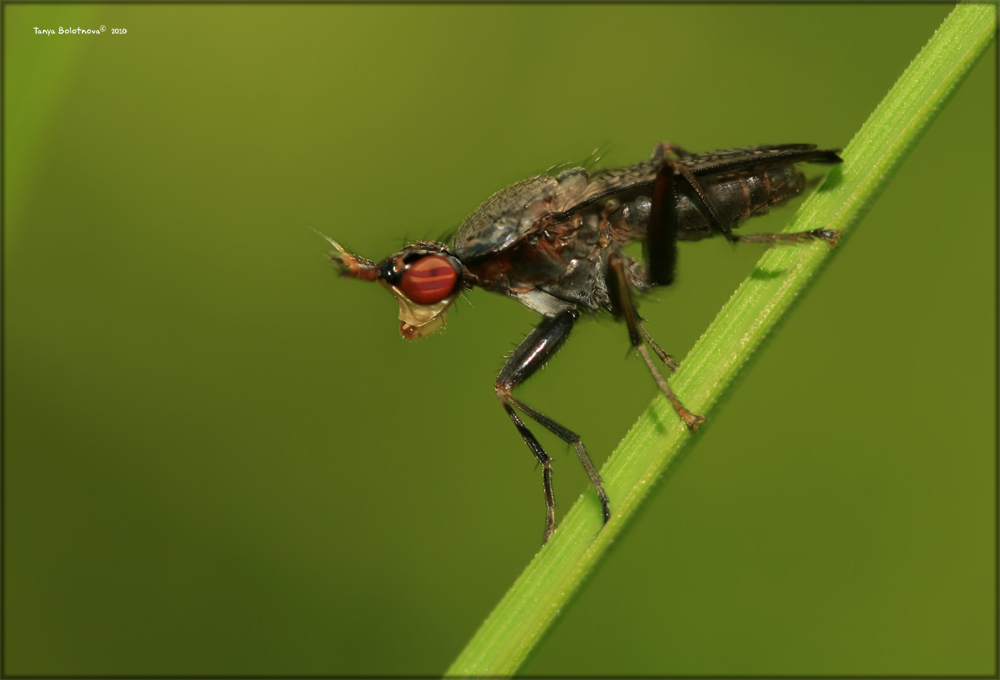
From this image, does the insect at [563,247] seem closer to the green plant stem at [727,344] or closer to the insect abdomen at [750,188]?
the insect abdomen at [750,188]

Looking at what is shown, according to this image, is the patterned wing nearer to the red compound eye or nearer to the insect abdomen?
the insect abdomen

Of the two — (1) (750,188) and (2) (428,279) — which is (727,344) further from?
(2) (428,279)

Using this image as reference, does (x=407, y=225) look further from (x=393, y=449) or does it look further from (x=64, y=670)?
(x=64, y=670)

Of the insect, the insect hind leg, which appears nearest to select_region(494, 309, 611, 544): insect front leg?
the insect

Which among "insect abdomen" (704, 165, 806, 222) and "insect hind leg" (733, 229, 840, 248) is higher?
"insect abdomen" (704, 165, 806, 222)

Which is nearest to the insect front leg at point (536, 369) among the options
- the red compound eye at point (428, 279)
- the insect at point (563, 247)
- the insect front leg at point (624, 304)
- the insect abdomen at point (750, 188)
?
the insect at point (563, 247)

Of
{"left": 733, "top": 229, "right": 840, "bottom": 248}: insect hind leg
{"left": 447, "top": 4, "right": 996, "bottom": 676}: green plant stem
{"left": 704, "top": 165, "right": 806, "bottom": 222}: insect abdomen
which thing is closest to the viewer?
{"left": 447, "top": 4, "right": 996, "bottom": 676}: green plant stem

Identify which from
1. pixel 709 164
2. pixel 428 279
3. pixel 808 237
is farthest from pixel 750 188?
pixel 428 279
